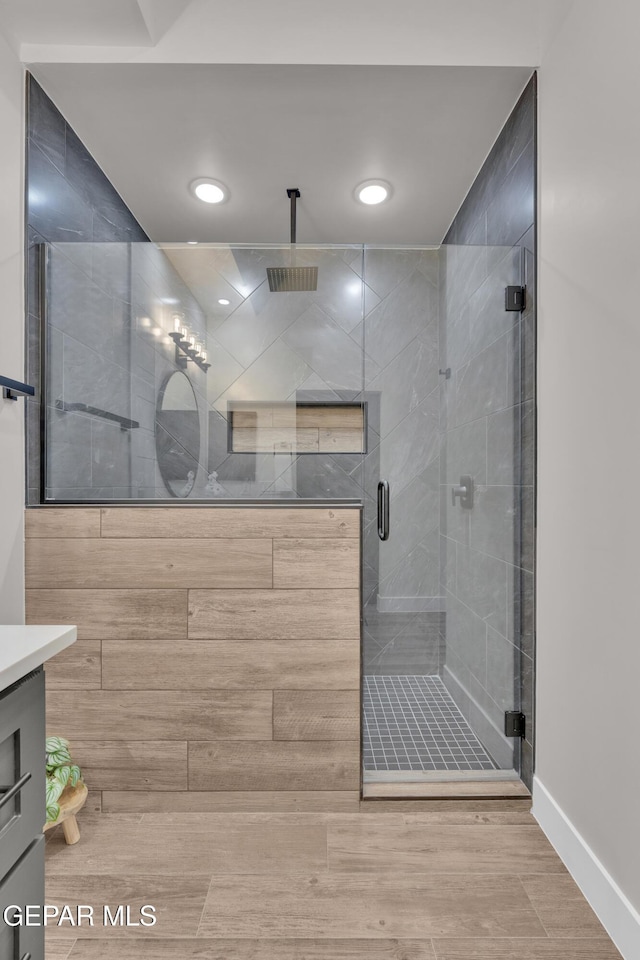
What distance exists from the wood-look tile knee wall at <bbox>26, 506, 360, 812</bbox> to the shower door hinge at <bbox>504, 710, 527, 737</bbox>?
0.55 meters

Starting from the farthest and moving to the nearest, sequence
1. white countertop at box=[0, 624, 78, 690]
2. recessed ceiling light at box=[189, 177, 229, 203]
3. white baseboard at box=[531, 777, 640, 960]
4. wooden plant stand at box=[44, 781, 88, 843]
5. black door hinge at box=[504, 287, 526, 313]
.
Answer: recessed ceiling light at box=[189, 177, 229, 203] < black door hinge at box=[504, 287, 526, 313] < wooden plant stand at box=[44, 781, 88, 843] < white baseboard at box=[531, 777, 640, 960] < white countertop at box=[0, 624, 78, 690]

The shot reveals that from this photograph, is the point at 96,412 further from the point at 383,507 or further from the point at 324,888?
the point at 324,888

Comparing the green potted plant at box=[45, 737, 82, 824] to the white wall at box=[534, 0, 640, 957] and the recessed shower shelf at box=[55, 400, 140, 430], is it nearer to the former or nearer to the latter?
the recessed shower shelf at box=[55, 400, 140, 430]

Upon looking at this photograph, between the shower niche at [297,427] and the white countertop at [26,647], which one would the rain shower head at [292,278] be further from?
the white countertop at [26,647]

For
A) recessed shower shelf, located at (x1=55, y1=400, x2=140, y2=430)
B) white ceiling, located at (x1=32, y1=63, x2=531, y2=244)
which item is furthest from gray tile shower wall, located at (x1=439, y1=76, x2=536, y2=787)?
recessed shower shelf, located at (x1=55, y1=400, x2=140, y2=430)

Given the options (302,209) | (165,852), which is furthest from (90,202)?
(165,852)

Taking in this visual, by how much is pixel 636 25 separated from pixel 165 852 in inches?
97.1

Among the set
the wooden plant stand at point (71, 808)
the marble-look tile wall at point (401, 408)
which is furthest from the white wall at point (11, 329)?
the marble-look tile wall at point (401, 408)

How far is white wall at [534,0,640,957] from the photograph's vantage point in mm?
1291

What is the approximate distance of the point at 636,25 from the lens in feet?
4.15

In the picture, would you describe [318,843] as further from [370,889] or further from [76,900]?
[76,900]

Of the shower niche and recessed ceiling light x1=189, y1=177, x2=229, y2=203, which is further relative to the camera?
recessed ceiling light x1=189, y1=177, x2=229, y2=203

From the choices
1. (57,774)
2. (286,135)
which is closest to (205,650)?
(57,774)

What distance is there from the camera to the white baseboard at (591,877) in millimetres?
1257
